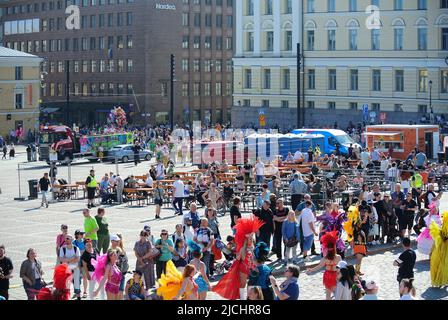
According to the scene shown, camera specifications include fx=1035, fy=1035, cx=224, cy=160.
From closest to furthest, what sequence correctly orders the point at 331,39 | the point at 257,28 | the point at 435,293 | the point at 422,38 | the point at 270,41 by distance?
the point at 435,293, the point at 422,38, the point at 331,39, the point at 270,41, the point at 257,28

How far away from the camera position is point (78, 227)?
3156cm

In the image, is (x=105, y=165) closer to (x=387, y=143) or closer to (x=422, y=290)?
(x=387, y=143)

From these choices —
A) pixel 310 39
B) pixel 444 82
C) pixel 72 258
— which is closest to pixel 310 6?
pixel 310 39

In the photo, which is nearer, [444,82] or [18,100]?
[444,82]

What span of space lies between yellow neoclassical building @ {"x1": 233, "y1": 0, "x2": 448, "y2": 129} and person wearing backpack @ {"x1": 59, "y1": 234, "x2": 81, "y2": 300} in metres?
56.7

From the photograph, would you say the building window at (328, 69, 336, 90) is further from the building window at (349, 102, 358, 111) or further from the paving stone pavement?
the paving stone pavement

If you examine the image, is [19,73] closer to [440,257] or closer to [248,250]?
[440,257]

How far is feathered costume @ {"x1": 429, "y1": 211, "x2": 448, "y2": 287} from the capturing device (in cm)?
2155

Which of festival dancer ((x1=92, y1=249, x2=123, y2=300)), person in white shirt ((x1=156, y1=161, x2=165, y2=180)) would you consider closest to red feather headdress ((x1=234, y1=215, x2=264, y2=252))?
festival dancer ((x1=92, y1=249, x2=123, y2=300))

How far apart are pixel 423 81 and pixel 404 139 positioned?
23.1 meters

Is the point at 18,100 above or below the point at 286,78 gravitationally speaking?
below

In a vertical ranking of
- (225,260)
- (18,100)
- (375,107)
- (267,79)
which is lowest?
(225,260)

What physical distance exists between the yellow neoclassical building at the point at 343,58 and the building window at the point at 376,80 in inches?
3.1

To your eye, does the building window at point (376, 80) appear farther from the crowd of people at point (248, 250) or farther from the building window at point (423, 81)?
the crowd of people at point (248, 250)
